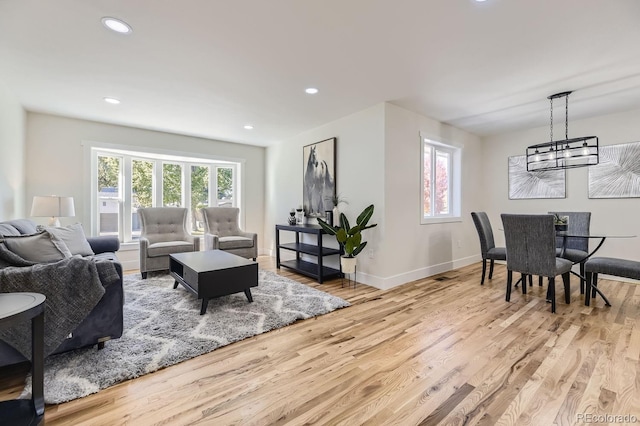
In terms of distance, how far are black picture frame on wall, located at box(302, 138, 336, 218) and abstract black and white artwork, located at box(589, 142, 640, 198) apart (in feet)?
12.8

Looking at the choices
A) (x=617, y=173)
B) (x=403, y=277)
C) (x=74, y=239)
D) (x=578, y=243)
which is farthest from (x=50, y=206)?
(x=617, y=173)

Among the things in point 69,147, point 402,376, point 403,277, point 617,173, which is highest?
point 69,147

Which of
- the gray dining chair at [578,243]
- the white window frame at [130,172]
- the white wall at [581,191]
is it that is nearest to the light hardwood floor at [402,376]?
the gray dining chair at [578,243]

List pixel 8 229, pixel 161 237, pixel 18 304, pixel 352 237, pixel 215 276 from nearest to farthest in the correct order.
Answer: pixel 18 304, pixel 8 229, pixel 215 276, pixel 352 237, pixel 161 237

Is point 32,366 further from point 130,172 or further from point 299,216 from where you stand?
point 130,172

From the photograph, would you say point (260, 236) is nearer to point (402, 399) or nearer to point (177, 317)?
point (177, 317)

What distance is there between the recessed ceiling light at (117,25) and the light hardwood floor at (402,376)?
96.2 inches

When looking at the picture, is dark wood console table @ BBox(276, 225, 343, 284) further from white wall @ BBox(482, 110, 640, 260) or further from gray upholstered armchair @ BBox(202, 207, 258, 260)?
white wall @ BBox(482, 110, 640, 260)

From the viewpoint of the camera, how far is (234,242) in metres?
4.78

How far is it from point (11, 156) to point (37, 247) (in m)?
2.10

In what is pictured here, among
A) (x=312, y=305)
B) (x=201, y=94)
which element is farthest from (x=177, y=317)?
(x=201, y=94)

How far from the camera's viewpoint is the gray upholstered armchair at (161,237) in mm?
4066

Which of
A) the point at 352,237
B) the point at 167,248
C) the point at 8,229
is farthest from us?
the point at 167,248

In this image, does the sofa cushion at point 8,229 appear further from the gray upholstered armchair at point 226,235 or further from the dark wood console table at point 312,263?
the dark wood console table at point 312,263
